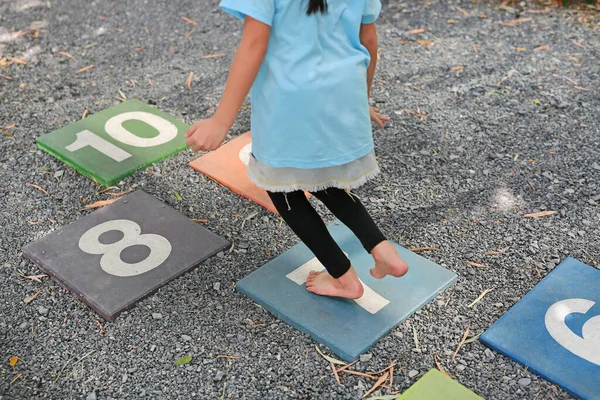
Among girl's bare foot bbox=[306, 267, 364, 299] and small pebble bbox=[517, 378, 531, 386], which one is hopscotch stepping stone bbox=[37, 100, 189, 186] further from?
small pebble bbox=[517, 378, 531, 386]

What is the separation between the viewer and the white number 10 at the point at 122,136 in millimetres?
3066

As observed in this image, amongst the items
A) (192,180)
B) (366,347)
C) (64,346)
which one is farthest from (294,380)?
(192,180)

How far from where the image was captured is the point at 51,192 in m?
2.83

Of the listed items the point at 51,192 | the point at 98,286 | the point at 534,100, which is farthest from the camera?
the point at 534,100

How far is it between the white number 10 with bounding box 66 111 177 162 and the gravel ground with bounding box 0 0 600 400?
0.45 ft

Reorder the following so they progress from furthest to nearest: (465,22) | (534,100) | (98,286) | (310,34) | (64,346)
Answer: (465,22)
(534,100)
(98,286)
(64,346)
(310,34)

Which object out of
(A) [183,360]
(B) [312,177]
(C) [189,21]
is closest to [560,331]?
(B) [312,177]

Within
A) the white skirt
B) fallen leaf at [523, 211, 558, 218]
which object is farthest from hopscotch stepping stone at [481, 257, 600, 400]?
the white skirt

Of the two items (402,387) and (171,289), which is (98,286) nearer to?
(171,289)

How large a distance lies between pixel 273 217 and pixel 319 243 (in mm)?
659

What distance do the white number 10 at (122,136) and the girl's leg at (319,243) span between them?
4.19ft

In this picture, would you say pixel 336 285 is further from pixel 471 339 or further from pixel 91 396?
pixel 91 396

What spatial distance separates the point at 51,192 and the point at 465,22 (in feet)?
9.66

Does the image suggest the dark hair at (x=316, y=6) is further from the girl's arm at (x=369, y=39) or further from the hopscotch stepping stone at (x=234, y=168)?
the hopscotch stepping stone at (x=234, y=168)
